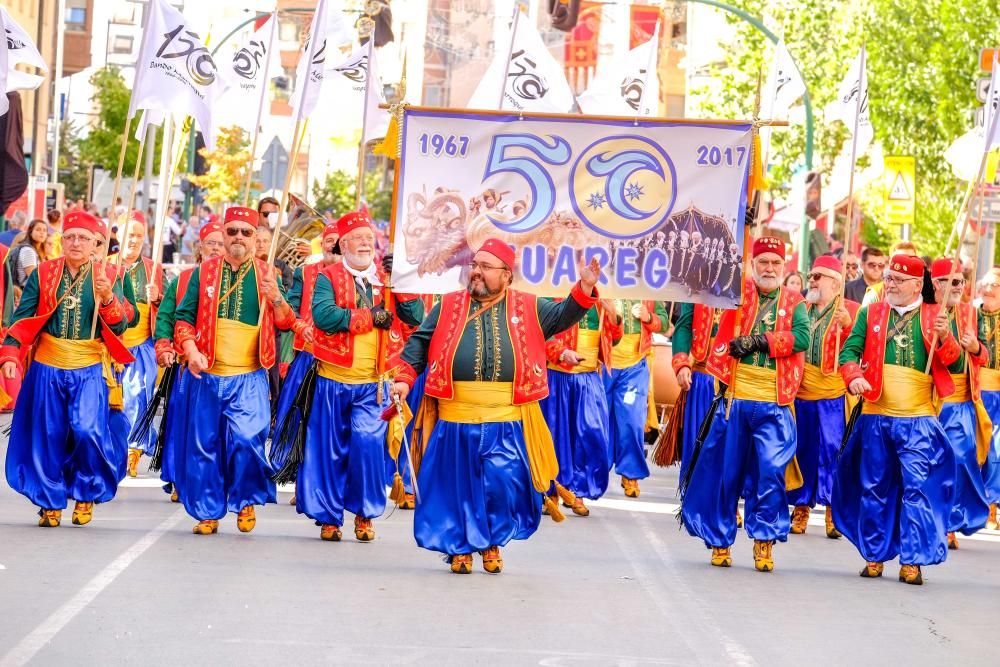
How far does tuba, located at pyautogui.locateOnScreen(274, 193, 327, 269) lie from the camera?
16781 mm

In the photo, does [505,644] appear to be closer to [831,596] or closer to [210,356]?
[831,596]

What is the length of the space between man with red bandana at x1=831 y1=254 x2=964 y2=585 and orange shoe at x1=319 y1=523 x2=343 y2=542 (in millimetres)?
2907

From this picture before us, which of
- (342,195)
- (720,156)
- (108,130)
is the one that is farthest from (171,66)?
(342,195)

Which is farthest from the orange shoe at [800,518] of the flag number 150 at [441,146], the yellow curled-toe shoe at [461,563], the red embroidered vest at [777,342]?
the yellow curled-toe shoe at [461,563]

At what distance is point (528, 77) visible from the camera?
20812 mm

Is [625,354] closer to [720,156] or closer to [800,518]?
[800,518]

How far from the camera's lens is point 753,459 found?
38.9 feet

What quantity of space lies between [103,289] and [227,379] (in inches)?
34.7

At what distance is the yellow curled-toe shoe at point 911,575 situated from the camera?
11.3 meters

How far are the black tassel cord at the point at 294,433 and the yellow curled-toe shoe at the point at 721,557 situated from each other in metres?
2.53

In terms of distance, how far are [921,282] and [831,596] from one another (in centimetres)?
211

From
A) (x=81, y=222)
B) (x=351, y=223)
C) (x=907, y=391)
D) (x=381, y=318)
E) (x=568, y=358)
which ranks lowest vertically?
(x=568, y=358)

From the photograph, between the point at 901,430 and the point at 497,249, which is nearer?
the point at 497,249

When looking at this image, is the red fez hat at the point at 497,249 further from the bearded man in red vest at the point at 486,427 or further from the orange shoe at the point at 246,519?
the orange shoe at the point at 246,519
